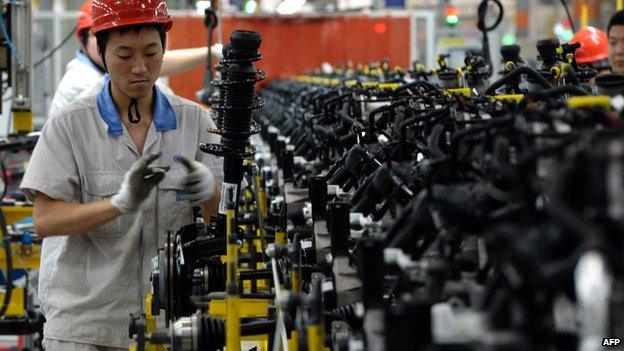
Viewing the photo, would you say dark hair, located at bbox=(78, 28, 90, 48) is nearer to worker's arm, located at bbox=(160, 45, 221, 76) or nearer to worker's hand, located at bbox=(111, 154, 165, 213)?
worker's arm, located at bbox=(160, 45, 221, 76)

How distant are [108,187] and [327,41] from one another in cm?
1101

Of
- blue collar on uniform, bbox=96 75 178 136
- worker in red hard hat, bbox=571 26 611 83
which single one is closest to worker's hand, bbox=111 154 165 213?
blue collar on uniform, bbox=96 75 178 136

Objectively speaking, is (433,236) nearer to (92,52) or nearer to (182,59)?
(92,52)

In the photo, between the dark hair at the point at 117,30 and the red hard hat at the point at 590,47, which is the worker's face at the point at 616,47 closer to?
the red hard hat at the point at 590,47

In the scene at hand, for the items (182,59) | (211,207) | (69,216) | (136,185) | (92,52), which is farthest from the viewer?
(182,59)

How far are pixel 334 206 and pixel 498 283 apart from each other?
1091mm

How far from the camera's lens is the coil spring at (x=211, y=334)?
318cm

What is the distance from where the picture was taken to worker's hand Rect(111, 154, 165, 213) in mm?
3286

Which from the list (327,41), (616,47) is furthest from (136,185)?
(327,41)

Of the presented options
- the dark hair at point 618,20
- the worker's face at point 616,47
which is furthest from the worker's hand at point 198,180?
the dark hair at point 618,20

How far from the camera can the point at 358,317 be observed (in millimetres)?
2633

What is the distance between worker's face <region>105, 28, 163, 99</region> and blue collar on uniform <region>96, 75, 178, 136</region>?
0.07m

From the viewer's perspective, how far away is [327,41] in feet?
47.4

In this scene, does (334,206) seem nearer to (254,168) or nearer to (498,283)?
(498,283)
